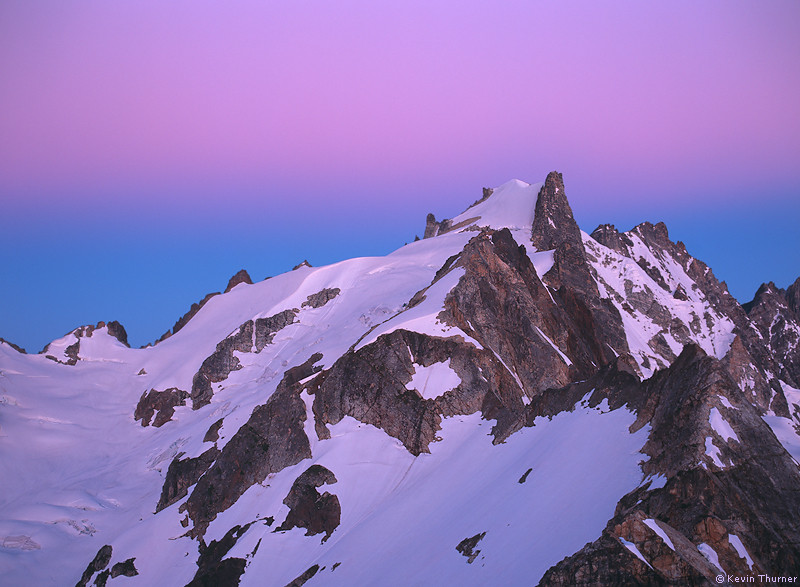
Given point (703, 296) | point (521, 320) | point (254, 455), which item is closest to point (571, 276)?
point (521, 320)

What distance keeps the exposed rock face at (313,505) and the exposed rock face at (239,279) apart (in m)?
65.5

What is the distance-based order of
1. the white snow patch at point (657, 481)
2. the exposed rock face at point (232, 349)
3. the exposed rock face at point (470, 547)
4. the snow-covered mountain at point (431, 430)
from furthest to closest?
1. the exposed rock face at point (232, 349)
2. the exposed rock face at point (470, 547)
3. the snow-covered mountain at point (431, 430)
4. the white snow patch at point (657, 481)

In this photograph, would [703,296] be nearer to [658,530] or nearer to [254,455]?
[254,455]

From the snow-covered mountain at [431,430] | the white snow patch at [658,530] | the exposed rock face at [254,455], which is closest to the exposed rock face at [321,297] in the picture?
the snow-covered mountain at [431,430]

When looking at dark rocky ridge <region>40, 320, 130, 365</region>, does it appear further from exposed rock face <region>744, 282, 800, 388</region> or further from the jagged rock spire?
exposed rock face <region>744, 282, 800, 388</region>

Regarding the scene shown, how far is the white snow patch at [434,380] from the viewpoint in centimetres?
6644

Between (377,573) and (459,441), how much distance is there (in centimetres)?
1519

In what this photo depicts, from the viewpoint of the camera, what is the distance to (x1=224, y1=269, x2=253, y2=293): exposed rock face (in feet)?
413

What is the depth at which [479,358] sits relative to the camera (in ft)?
224

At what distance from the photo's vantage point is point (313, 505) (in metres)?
62.0

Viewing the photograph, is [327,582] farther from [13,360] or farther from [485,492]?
[13,360]

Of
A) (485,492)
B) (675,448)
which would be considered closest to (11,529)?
(485,492)

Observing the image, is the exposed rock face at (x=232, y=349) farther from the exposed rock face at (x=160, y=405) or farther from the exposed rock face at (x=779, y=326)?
the exposed rock face at (x=779, y=326)

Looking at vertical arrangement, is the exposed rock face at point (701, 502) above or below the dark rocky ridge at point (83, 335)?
below
